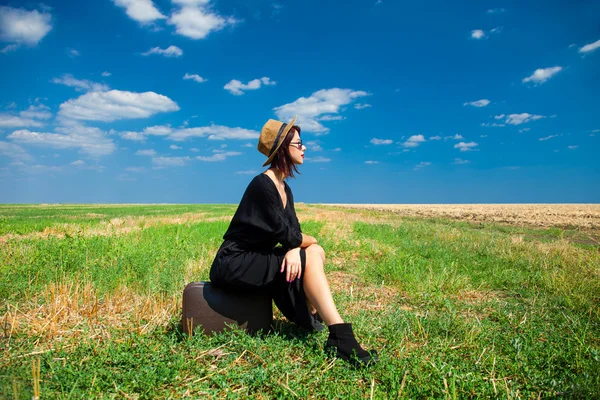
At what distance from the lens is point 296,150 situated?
346 cm

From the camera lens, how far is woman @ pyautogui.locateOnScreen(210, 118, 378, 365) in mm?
3146

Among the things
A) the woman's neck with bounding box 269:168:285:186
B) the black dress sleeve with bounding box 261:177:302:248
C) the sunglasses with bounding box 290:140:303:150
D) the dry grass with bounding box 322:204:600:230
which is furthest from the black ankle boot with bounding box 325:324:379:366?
the dry grass with bounding box 322:204:600:230

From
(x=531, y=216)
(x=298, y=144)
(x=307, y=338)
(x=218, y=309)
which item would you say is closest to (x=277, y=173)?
(x=298, y=144)

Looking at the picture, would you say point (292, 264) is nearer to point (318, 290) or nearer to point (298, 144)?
point (318, 290)

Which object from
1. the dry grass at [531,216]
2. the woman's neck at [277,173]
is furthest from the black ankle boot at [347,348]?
the dry grass at [531,216]

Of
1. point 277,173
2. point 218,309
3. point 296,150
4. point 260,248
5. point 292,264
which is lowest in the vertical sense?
point 218,309

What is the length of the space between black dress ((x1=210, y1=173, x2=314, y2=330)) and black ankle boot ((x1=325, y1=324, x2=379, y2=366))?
1.62 feet

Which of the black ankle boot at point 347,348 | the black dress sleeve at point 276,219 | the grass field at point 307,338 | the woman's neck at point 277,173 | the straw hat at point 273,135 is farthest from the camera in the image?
the woman's neck at point 277,173

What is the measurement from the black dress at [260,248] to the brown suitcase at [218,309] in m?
0.10

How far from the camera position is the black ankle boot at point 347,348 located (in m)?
2.90

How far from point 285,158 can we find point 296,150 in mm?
129

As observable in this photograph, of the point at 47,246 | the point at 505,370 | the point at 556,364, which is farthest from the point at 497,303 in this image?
the point at 47,246

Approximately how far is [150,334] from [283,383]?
5.02ft

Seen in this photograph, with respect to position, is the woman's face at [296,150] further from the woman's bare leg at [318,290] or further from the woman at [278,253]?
the woman's bare leg at [318,290]
